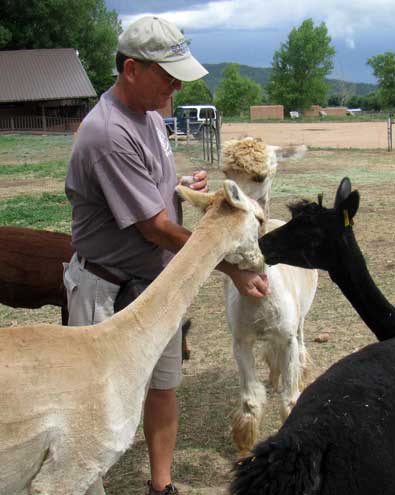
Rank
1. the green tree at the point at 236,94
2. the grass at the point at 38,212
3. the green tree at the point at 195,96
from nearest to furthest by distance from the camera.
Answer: the grass at the point at 38,212 → the green tree at the point at 195,96 → the green tree at the point at 236,94

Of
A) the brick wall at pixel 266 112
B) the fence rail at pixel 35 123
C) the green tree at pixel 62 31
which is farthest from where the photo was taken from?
the brick wall at pixel 266 112

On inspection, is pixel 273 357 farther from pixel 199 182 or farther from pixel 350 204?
pixel 199 182

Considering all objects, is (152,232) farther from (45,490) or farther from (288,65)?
(288,65)

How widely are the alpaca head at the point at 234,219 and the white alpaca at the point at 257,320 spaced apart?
1150 millimetres

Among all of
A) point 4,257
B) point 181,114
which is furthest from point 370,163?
point 181,114

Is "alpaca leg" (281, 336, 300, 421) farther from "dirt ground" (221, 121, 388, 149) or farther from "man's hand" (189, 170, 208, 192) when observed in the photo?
"dirt ground" (221, 121, 388, 149)

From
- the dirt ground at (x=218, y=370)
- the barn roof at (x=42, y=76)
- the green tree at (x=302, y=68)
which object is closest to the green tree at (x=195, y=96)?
the green tree at (x=302, y=68)

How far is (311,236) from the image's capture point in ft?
11.5

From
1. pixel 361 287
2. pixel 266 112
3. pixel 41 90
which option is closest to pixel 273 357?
pixel 361 287

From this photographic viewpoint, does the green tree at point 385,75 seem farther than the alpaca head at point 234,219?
Yes

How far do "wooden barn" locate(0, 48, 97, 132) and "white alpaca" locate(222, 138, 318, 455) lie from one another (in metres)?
43.5

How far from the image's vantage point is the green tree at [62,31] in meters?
52.9

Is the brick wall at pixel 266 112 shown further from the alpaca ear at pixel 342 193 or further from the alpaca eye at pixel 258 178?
the alpaca ear at pixel 342 193

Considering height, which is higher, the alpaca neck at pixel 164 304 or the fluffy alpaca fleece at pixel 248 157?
the fluffy alpaca fleece at pixel 248 157
